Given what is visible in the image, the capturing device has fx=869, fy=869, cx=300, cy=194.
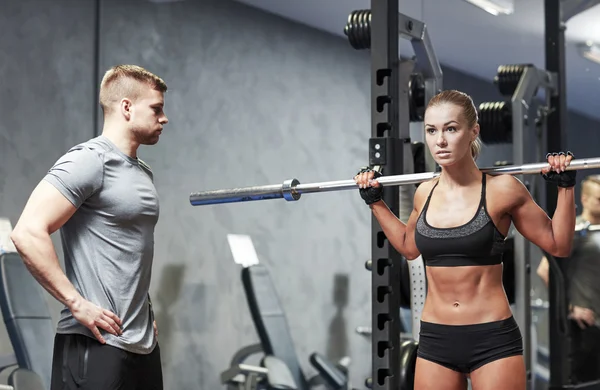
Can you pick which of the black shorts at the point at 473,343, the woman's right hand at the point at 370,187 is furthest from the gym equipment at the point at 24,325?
the black shorts at the point at 473,343

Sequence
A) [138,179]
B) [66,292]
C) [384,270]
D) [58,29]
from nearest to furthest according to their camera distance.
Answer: [66,292] → [138,179] → [384,270] → [58,29]

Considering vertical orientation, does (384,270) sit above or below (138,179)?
below

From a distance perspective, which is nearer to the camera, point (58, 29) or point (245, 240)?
point (58, 29)

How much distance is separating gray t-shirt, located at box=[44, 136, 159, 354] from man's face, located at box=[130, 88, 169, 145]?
0.40ft

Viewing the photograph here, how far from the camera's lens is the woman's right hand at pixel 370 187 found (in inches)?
113

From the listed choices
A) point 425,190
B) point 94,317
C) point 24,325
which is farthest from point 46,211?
point 24,325

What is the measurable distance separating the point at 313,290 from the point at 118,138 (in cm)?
300

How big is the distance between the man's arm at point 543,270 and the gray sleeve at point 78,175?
3288 millimetres

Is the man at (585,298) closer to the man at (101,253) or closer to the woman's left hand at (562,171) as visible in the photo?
the woman's left hand at (562,171)

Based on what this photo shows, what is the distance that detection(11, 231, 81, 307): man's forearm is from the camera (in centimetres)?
236

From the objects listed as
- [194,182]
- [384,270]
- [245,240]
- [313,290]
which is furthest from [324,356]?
[384,270]

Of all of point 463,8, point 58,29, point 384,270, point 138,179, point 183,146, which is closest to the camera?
point 138,179

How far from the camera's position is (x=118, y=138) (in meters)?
2.62

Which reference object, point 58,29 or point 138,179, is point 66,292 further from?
point 58,29
